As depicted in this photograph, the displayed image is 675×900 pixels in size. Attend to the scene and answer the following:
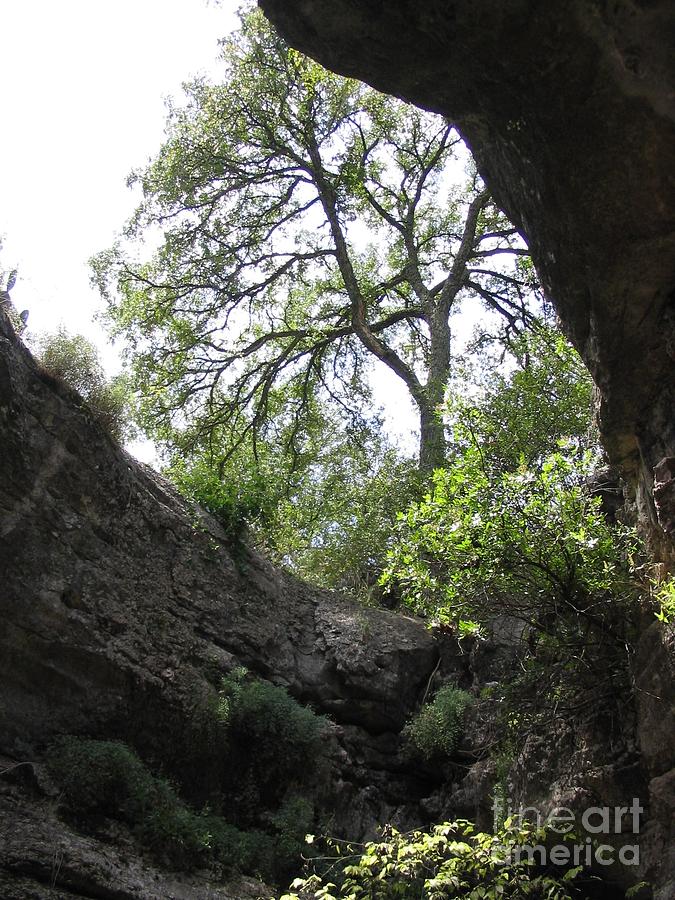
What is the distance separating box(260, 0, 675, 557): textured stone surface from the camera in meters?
4.67

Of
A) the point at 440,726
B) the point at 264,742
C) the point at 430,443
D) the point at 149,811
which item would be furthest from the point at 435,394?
the point at 149,811

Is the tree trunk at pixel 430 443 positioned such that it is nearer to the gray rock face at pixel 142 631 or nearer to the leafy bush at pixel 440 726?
the gray rock face at pixel 142 631

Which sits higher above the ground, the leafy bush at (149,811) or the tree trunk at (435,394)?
the tree trunk at (435,394)

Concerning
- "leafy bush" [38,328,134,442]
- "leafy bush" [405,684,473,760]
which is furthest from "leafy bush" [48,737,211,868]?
"leafy bush" [38,328,134,442]

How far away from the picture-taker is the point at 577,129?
4922mm

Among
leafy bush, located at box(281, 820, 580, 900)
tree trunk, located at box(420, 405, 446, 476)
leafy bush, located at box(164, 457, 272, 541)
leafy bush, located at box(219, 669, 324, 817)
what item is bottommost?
leafy bush, located at box(281, 820, 580, 900)

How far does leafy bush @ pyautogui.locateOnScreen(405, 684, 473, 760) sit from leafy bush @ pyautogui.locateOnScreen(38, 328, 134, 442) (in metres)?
4.96

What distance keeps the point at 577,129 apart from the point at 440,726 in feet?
21.5

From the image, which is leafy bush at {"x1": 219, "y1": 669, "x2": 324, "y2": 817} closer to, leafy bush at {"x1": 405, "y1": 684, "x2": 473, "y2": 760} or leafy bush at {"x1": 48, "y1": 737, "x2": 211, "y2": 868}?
leafy bush at {"x1": 48, "y1": 737, "x2": 211, "y2": 868}

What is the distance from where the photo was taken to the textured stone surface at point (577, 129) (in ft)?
15.3

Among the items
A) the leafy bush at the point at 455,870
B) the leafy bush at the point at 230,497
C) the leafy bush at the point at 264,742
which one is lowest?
the leafy bush at the point at 455,870

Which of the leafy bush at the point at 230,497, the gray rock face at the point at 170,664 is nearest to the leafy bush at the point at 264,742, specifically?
the gray rock face at the point at 170,664

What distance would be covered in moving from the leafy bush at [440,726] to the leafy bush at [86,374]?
195 inches

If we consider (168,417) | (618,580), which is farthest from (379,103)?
(618,580)
